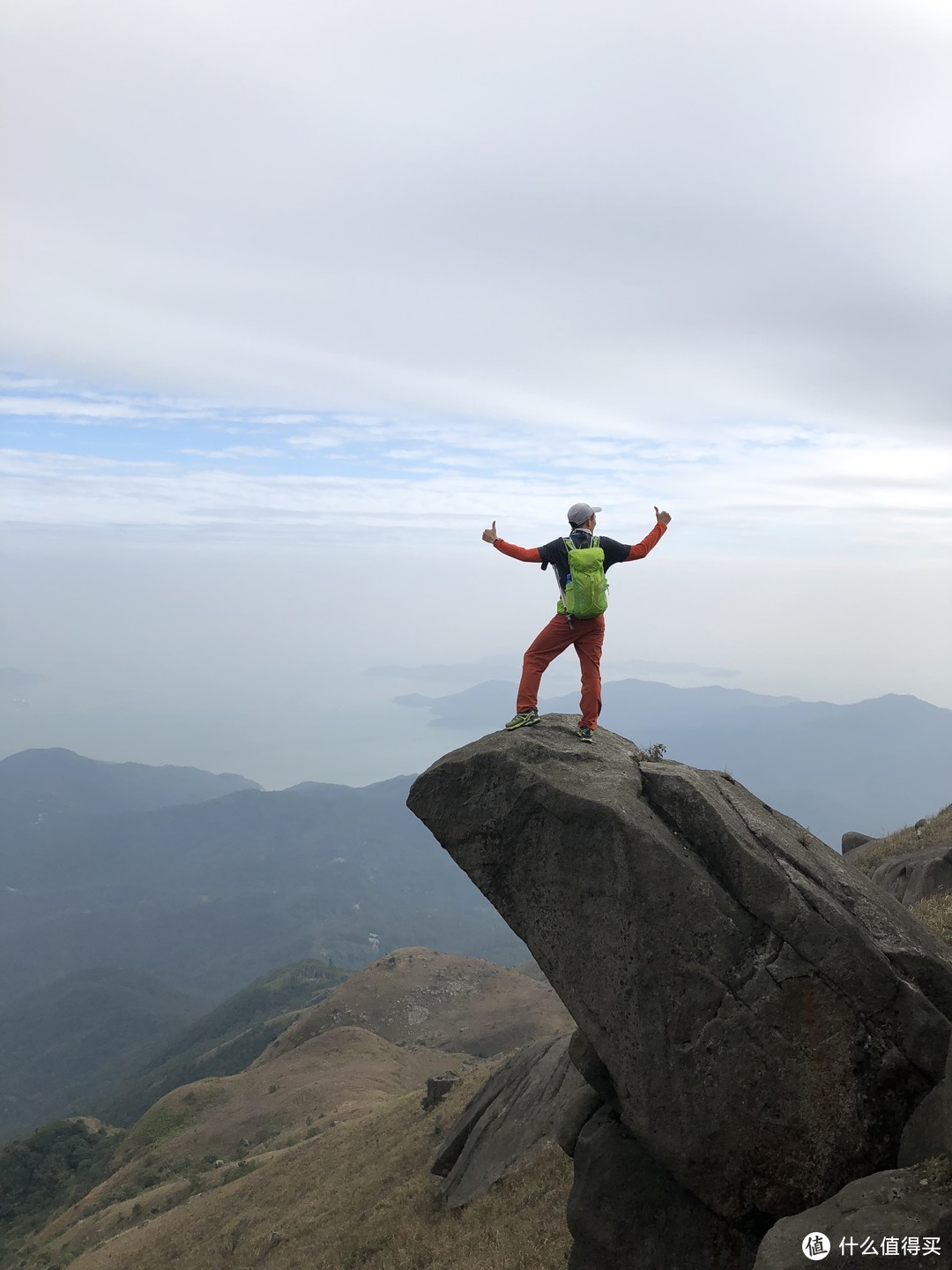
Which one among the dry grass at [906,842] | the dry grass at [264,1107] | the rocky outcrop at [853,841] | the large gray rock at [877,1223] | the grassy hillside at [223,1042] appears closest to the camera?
the large gray rock at [877,1223]

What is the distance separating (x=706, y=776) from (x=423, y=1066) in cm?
6593

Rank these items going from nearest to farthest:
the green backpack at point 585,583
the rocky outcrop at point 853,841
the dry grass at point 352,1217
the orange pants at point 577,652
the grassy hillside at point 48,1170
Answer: the green backpack at point 585,583, the orange pants at point 577,652, the dry grass at point 352,1217, the rocky outcrop at point 853,841, the grassy hillside at point 48,1170

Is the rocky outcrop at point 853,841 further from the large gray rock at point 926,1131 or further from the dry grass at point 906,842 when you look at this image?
the large gray rock at point 926,1131

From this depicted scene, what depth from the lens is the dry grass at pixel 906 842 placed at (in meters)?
30.6

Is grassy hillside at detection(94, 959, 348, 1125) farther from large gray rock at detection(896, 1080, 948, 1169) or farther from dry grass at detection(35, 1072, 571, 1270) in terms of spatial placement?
large gray rock at detection(896, 1080, 948, 1169)

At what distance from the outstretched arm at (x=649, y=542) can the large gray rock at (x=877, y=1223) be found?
10343mm

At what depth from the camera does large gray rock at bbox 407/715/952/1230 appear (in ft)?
38.3

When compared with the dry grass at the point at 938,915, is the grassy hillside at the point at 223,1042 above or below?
below

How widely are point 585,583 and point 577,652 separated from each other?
1451 millimetres

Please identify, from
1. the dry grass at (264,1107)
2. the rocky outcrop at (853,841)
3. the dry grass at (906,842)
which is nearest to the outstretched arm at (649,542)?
the dry grass at (906,842)

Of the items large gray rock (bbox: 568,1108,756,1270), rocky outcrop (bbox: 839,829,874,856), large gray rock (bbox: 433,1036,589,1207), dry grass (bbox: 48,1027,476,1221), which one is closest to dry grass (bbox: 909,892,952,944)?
large gray rock (bbox: 568,1108,756,1270)

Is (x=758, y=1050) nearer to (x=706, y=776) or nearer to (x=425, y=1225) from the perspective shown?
(x=706, y=776)

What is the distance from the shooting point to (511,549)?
16062 mm

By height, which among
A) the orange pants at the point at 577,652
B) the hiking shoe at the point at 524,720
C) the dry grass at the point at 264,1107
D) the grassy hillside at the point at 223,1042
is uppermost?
the orange pants at the point at 577,652
